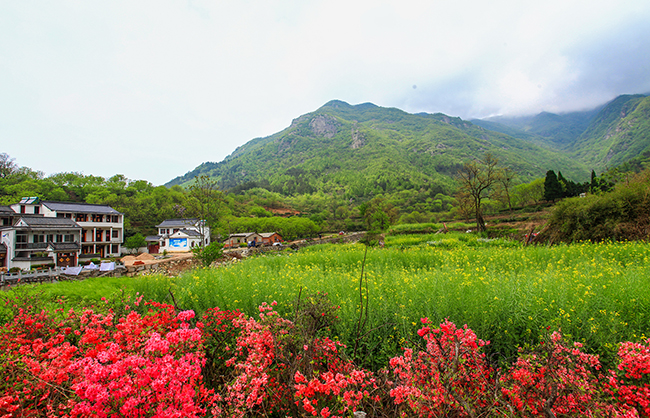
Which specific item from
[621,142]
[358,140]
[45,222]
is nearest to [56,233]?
[45,222]

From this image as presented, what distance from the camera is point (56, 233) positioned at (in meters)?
27.3

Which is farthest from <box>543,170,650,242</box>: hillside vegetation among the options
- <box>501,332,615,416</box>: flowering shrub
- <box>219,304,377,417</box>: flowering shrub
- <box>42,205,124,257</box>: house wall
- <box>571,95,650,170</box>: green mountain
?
<box>571,95,650,170</box>: green mountain

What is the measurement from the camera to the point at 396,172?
12750cm

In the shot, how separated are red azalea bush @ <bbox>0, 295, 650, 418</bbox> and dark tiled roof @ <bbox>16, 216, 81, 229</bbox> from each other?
1293 inches

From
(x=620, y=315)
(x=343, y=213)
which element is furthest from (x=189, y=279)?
(x=343, y=213)

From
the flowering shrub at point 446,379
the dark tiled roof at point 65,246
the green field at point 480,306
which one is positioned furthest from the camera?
the dark tiled roof at point 65,246

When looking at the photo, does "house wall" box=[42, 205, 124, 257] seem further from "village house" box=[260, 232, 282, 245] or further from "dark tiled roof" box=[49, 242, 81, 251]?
"village house" box=[260, 232, 282, 245]

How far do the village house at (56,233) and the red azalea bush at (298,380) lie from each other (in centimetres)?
3227

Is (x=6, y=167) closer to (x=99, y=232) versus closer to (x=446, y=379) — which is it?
(x=99, y=232)

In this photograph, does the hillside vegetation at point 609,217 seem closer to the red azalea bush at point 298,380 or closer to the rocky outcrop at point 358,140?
the red azalea bush at point 298,380

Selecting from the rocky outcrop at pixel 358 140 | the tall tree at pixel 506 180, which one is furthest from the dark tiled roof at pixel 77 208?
the rocky outcrop at pixel 358 140

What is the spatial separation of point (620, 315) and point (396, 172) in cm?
12982

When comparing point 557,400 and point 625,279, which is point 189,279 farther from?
point 625,279

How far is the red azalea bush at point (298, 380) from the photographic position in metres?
1.67
